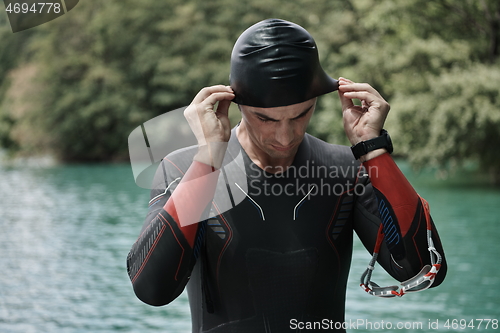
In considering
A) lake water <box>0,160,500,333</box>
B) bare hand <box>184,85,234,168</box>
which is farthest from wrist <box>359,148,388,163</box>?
lake water <box>0,160,500,333</box>

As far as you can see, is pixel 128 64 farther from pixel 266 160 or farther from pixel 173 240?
pixel 173 240

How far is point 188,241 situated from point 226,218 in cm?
21

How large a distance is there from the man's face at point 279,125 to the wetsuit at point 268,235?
0.45 feet

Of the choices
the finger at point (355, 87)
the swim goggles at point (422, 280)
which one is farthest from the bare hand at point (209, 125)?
the swim goggles at point (422, 280)

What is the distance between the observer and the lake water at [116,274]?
27.7 feet

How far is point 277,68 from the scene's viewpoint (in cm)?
194

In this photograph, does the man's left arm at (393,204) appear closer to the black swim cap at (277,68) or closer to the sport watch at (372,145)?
the sport watch at (372,145)

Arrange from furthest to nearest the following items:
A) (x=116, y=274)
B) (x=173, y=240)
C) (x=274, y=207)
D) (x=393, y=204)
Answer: (x=116, y=274)
(x=274, y=207)
(x=393, y=204)
(x=173, y=240)

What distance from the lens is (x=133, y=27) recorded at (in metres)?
44.0

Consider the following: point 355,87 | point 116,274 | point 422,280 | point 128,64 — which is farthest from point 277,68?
point 128,64

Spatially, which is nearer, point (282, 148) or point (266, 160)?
point (282, 148)

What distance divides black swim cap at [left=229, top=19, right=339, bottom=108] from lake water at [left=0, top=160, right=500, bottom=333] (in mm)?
6575

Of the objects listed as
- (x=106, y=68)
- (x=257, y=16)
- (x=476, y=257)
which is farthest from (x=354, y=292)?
(x=106, y=68)

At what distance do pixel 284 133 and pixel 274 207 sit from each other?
0.28m
